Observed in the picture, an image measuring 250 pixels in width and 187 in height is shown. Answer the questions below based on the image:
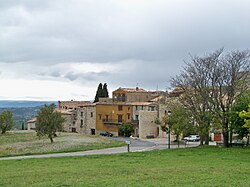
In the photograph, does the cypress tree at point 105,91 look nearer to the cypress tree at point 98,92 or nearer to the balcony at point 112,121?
the cypress tree at point 98,92

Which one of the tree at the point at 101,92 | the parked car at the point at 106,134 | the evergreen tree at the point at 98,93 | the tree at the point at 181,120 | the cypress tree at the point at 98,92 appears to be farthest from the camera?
the tree at the point at 101,92

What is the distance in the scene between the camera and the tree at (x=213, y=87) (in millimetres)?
45969

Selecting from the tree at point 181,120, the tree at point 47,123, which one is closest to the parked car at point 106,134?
the tree at point 47,123

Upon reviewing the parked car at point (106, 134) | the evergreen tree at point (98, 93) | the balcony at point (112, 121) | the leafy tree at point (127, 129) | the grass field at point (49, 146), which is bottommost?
the grass field at point (49, 146)

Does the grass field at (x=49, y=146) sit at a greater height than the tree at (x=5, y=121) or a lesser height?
lesser

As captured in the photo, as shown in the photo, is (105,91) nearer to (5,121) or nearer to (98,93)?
(98,93)

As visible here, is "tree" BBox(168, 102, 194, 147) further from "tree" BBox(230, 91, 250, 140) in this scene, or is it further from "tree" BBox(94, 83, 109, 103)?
"tree" BBox(94, 83, 109, 103)

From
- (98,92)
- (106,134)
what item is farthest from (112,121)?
(98,92)

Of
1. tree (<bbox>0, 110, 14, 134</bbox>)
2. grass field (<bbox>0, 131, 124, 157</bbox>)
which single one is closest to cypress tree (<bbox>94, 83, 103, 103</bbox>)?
tree (<bbox>0, 110, 14, 134</bbox>)

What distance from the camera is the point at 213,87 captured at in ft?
155

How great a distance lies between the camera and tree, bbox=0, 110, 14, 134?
309ft

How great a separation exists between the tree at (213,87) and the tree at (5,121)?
55531mm

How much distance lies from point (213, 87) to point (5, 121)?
6043 cm

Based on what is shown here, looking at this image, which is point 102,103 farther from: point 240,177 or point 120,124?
point 240,177
